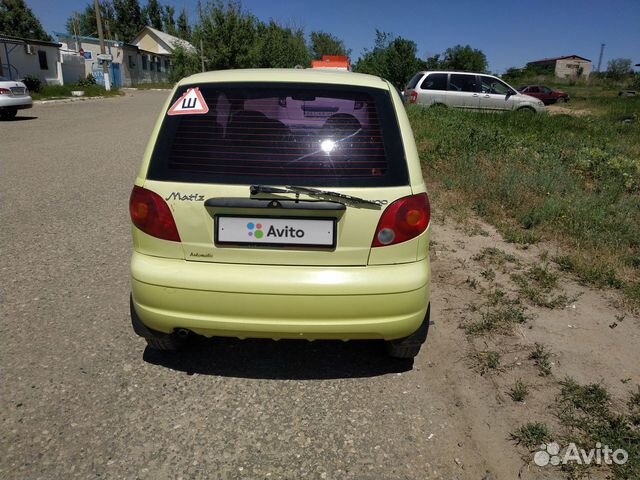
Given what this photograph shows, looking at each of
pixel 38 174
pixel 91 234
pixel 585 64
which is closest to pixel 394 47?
pixel 38 174

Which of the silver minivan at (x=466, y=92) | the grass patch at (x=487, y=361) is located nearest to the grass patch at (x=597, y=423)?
the grass patch at (x=487, y=361)

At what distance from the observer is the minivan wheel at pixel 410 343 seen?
263cm

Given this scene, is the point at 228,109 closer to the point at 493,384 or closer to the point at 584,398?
the point at 493,384

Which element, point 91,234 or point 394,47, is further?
point 394,47

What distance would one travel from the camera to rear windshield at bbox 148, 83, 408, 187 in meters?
2.34

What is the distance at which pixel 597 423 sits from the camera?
2.34 meters

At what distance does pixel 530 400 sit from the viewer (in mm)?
2553

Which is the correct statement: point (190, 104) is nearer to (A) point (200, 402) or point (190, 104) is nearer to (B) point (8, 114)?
(A) point (200, 402)

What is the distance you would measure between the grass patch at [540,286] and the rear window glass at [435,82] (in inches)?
545

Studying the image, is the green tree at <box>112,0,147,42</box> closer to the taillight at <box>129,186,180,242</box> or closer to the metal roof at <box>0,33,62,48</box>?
the metal roof at <box>0,33,62,48</box>

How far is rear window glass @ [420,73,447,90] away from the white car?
44.0 ft

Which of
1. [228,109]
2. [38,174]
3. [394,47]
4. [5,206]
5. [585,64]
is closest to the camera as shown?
[228,109]

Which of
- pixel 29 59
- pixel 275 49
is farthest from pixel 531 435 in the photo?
pixel 275 49

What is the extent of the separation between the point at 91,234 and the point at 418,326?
12.8 feet
